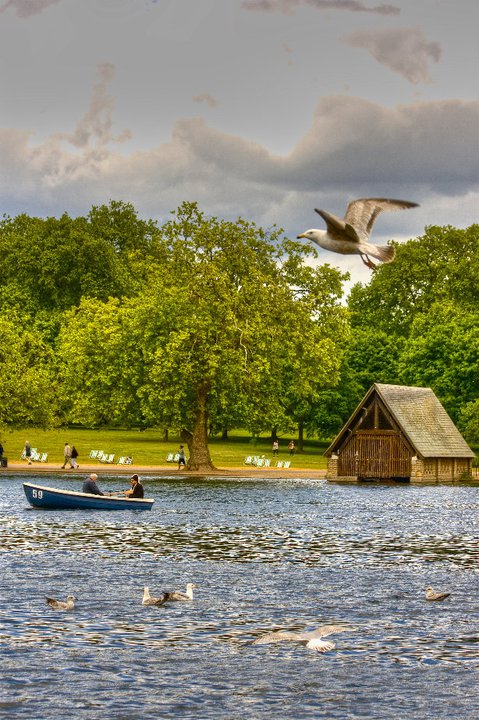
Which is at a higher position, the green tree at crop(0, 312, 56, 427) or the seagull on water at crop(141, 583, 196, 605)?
the green tree at crop(0, 312, 56, 427)

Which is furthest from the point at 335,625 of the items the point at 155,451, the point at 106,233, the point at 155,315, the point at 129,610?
the point at 106,233

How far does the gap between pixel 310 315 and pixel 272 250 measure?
6.09m

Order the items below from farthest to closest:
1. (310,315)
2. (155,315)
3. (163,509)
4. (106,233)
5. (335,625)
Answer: (106,233) < (310,315) < (155,315) < (163,509) < (335,625)

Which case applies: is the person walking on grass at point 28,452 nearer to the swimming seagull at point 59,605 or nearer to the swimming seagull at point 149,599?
the swimming seagull at point 149,599

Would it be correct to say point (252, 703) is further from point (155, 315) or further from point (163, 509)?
point (155, 315)

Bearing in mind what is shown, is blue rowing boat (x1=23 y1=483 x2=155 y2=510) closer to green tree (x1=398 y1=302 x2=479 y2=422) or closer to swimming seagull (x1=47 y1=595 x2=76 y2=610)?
swimming seagull (x1=47 y1=595 x2=76 y2=610)

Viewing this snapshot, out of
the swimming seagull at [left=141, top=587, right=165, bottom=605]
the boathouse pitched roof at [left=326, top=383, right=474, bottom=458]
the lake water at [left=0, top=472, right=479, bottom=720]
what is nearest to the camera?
Result: the lake water at [left=0, top=472, right=479, bottom=720]

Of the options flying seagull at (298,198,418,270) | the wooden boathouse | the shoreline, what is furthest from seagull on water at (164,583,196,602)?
the wooden boathouse

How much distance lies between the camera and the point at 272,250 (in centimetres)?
9200

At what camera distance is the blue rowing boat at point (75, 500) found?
187 feet

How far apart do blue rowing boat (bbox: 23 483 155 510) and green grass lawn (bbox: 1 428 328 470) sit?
4470 centimetres

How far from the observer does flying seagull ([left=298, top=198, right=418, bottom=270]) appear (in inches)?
835

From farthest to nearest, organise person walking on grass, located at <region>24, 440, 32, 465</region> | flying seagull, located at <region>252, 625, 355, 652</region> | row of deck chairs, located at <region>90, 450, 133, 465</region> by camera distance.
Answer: row of deck chairs, located at <region>90, 450, 133, 465</region>
person walking on grass, located at <region>24, 440, 32, 465</region>
flying seagull, located at <region>252, 625, 355, 652</region>

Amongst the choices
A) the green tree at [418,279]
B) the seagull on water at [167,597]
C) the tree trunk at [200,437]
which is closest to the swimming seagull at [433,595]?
the seagull on water at [167,597]
